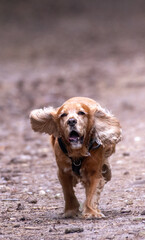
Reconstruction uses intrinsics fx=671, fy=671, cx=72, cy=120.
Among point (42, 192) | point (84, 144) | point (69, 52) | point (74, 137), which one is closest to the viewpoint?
point (74, 137)

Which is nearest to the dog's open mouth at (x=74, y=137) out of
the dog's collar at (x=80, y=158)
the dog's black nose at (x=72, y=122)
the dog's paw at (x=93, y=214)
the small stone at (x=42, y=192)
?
the dog's black nose at (x=72, y=122)

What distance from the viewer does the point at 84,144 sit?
22.0ft

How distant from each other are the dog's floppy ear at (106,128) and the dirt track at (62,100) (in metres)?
0.75

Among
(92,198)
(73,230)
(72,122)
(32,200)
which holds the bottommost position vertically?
(73,230)

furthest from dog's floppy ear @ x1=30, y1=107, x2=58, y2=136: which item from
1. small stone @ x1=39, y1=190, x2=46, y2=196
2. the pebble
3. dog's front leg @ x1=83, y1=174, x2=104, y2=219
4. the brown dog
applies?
small stone @ x1=39, y1=190, x2=46, y2=196

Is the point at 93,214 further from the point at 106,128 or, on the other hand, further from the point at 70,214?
the point at 106,128

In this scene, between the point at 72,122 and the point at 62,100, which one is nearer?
the point at 72,122

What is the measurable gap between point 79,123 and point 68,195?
0.87 metres

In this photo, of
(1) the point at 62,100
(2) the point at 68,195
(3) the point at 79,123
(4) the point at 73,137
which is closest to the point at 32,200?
(2) the point at 68,195

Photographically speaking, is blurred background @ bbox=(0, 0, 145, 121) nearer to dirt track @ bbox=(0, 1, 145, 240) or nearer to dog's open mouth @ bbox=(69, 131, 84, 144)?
dirt track @ bbox=(0, 1, 145, 240)

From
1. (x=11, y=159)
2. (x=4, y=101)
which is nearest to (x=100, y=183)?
(x=11, y=159)

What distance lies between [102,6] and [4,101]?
1645 cm

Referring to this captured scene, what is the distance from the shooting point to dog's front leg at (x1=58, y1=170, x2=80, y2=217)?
6871 millimetres

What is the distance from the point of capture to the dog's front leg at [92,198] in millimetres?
6625
